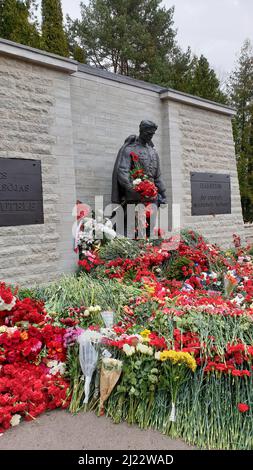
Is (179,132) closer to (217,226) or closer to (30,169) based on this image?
(217,226)

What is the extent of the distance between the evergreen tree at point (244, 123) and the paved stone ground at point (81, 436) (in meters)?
9.81

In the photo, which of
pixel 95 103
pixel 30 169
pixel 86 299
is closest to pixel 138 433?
pixel 86 299

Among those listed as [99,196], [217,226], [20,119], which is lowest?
[217,226]

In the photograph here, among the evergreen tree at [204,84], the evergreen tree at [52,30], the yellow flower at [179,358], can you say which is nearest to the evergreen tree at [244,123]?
the evergreen tree at [204,84]

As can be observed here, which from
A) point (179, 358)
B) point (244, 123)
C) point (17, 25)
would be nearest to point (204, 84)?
point (244, 123)

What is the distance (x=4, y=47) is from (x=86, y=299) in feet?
9.87

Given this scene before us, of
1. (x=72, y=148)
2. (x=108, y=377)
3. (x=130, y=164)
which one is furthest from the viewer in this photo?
(x=130, y=164)

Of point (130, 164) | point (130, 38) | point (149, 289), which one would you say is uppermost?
point (130, 38)

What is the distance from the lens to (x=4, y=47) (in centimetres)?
418

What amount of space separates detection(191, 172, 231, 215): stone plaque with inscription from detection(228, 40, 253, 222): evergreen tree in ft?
13.0

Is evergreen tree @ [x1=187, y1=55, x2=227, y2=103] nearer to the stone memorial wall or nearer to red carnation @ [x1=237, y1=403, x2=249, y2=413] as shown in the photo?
the stone memorial wall

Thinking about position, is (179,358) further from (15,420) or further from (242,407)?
(15,420)

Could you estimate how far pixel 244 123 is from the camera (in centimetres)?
1280

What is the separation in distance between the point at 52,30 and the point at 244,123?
6824 millimetres
